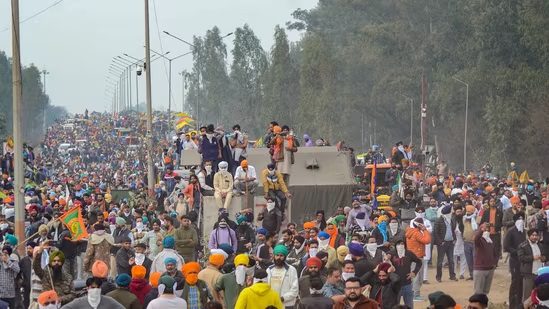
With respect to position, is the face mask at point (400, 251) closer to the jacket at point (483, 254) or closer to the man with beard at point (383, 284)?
the man with beard at point (383, 284)

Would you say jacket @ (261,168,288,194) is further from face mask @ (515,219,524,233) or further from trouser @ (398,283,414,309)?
trouser @ (398,283,414,309)

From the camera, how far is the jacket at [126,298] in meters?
15.0

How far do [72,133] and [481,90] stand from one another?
66842mm

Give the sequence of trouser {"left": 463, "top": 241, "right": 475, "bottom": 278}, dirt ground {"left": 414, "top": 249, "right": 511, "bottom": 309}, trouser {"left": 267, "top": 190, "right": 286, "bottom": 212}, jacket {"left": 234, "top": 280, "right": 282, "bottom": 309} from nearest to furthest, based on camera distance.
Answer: jacket {"left": 234, "top": 280, "right": 282, "bottom": 309} < dirt ground {"left": 414, "top": 249, "right": 511, "bottom": 309} < trouser {"left": 463, "top": 241, "right": 475, "bottom": 278} < trouser {"left": 267, "top": 190, "right": 286, "bottom": 212}

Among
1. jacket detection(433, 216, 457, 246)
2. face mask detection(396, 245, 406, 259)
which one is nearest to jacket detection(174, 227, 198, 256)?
face mask detection(396, 245, 406, 259)

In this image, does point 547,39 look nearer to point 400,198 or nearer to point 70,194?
point 70,194

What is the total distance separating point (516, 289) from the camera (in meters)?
21.0

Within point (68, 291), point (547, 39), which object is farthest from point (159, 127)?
point (68, 291)

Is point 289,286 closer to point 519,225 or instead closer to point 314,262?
point 314,262

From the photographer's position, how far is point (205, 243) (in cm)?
2677

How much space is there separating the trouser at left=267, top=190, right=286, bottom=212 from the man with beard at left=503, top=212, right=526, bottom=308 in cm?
673

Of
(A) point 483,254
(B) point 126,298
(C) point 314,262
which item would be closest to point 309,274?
(C) point 314,262

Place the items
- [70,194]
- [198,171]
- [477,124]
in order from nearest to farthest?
[198,171] < [70,194] < [477,124]

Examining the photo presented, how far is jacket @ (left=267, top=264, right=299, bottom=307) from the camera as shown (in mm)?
16594
